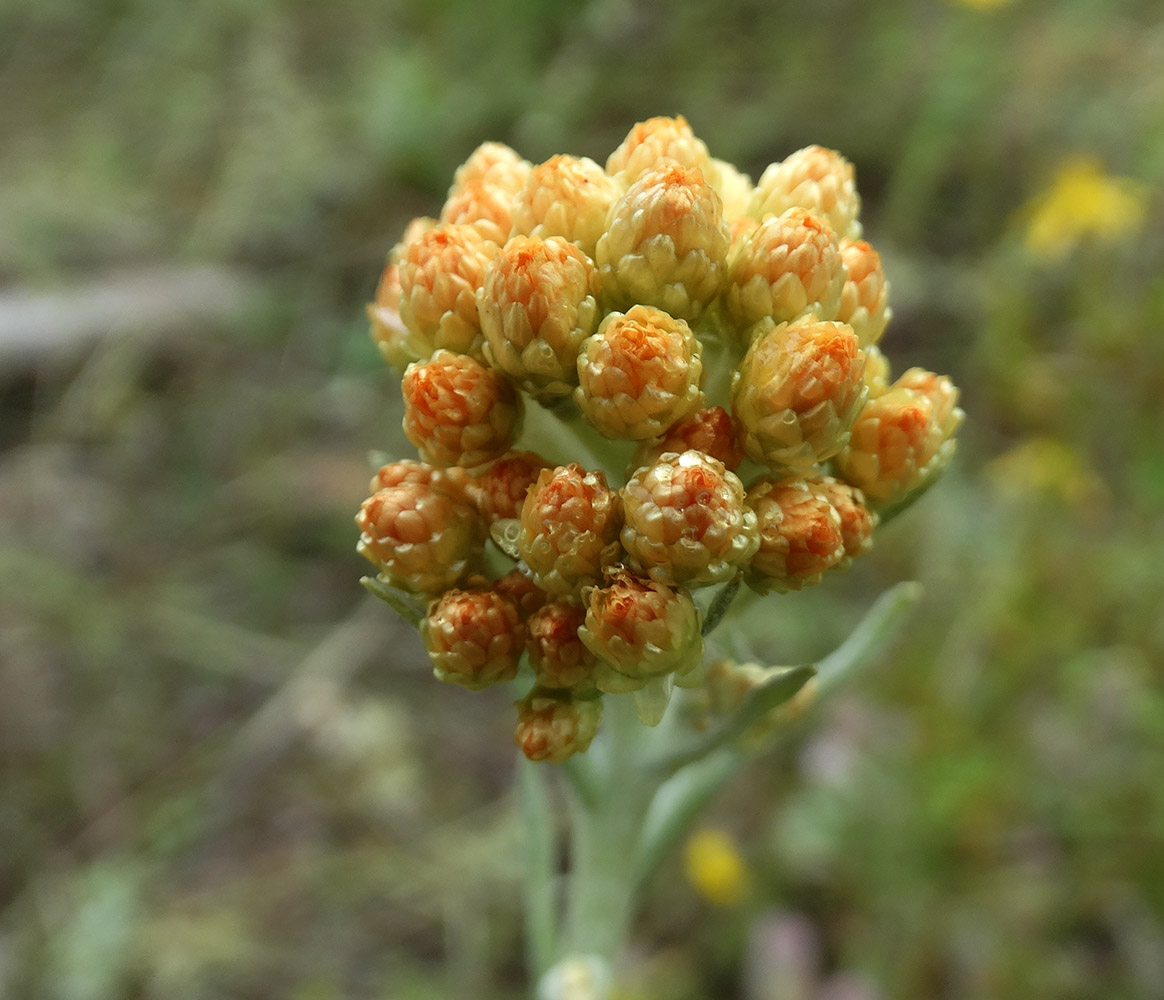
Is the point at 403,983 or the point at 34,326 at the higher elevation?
the point at 34,326

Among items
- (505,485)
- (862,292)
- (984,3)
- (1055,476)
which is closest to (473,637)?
(505,485)

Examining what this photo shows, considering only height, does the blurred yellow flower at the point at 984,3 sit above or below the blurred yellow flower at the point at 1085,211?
above

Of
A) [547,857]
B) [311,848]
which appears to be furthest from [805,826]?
[311,848]

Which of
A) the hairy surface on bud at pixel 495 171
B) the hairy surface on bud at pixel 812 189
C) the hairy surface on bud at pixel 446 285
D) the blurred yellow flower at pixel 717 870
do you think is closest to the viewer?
the hairy surface on bud at pixel 446 285

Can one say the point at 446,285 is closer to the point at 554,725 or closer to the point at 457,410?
the point at 457,410

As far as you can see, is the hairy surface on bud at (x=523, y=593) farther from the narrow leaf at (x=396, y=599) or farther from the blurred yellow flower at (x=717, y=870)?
the blurred yellow flower at (x=717, y=870)

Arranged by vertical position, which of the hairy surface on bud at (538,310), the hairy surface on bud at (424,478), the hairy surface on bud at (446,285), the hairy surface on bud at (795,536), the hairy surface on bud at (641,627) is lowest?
the hairy surface on bud at (641,627)

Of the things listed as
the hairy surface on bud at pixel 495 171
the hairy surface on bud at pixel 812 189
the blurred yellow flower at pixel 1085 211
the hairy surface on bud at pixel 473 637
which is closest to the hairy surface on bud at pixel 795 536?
the hairy surface on bud at pixel 473 637

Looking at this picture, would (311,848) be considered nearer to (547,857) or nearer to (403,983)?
(403,983)
